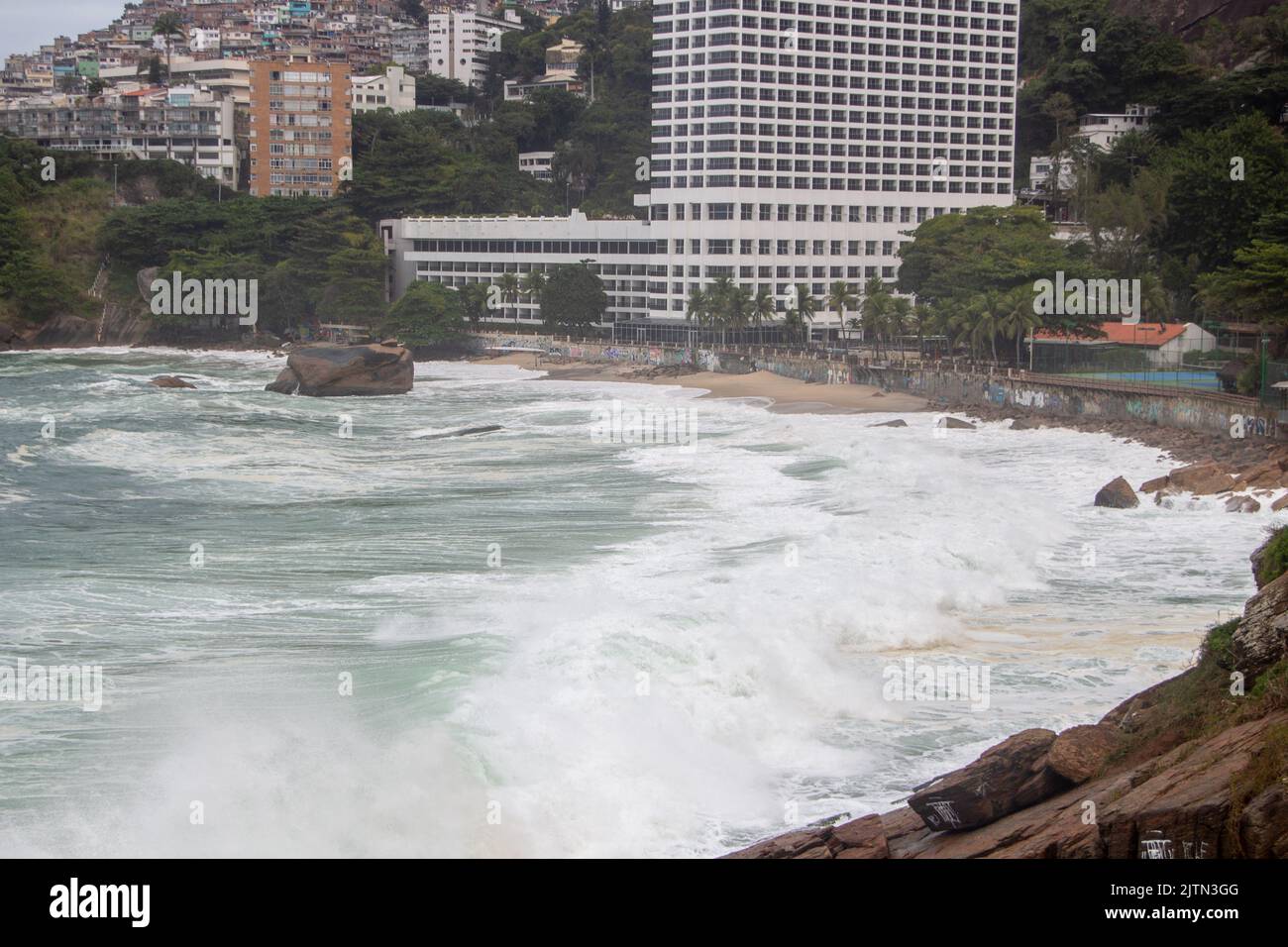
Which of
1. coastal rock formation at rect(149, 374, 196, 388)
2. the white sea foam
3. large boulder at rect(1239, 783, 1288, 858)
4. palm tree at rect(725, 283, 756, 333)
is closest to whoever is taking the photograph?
large boulder at rect(1239, 783, 1288, 858)

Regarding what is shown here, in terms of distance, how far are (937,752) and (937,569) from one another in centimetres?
1065

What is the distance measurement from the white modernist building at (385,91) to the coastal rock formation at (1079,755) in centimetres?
15154

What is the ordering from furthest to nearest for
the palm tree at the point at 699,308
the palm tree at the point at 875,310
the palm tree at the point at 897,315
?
the palm tree at the point at 699,308 < the palm tree at the point at 897,315 < the palm tree at the point at 875,310

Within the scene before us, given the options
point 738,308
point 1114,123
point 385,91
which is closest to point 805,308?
point 738,308

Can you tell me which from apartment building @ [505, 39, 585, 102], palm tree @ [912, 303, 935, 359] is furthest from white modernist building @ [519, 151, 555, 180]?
palm tree @ [912, 303, 935, 359]

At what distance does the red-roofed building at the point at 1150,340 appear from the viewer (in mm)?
62062

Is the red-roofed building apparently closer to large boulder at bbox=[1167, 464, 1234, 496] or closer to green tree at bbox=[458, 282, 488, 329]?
large boulder at bbox=[1167, 464, 1234, 496]

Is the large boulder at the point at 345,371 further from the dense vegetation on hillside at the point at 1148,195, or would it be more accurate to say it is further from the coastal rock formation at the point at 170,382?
the dense vegetation on hillside at the point at 1148,195

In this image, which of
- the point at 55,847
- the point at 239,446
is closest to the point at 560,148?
the point at 239,446

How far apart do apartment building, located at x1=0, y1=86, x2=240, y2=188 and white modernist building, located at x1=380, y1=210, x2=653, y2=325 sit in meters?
37.3

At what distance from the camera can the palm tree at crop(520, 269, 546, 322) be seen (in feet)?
342

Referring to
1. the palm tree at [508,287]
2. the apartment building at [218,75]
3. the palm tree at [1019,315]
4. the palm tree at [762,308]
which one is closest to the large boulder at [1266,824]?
the palm tree at [1019,315]

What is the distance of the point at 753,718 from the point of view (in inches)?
843
